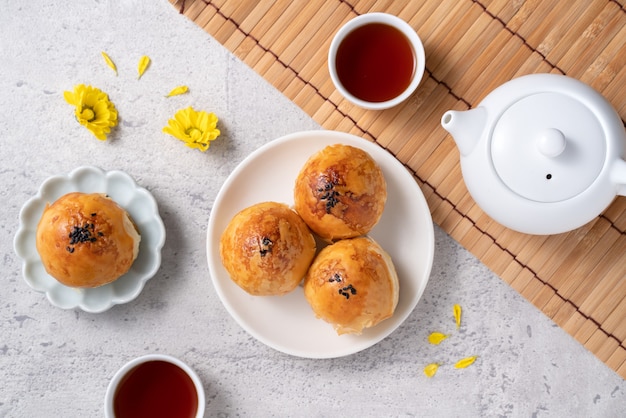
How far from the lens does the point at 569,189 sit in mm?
1161

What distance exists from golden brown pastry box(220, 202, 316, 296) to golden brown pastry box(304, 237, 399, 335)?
50mm

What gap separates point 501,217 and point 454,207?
197mm

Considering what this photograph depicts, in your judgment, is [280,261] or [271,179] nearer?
[280,261]

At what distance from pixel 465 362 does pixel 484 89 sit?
592 mm

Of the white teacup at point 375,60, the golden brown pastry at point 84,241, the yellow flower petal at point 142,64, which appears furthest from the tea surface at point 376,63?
the golden brown pastry at point 84,241

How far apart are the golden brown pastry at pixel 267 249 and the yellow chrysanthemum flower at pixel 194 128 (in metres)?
0.21

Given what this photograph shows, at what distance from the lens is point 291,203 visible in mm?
1462

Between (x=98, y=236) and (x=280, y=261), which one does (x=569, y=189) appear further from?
(x=98, y=236)

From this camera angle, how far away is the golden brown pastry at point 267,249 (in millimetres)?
1301

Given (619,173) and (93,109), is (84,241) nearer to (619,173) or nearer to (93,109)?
(93,109)

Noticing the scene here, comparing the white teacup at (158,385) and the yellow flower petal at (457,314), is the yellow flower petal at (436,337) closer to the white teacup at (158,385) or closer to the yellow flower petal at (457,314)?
the yellow flower petal at (457,314)

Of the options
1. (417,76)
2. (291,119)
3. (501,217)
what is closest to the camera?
(501,217)

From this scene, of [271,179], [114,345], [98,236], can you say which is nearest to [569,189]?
[271,179]

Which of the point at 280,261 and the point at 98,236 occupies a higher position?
the point at 280,261
